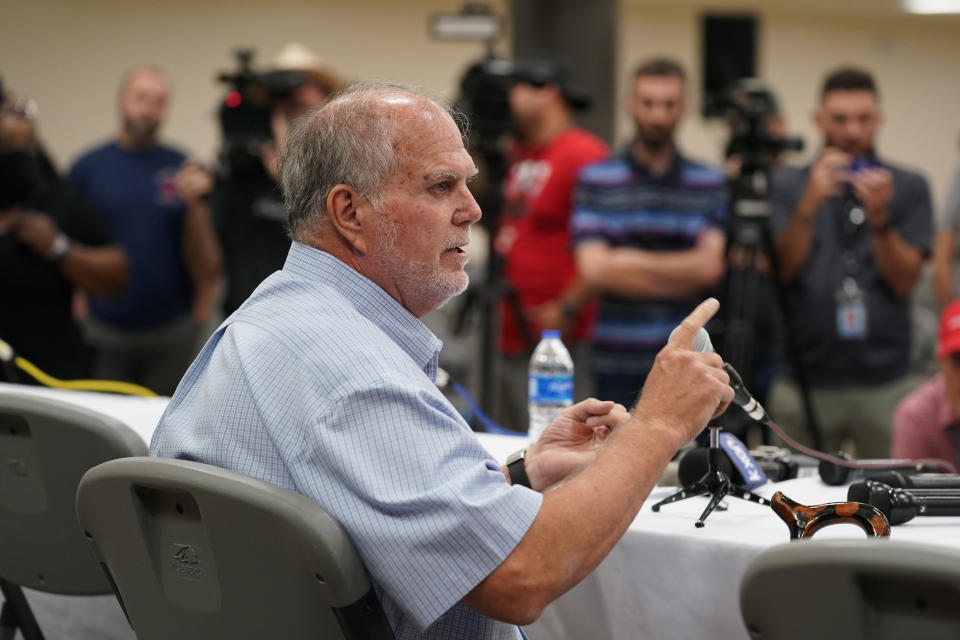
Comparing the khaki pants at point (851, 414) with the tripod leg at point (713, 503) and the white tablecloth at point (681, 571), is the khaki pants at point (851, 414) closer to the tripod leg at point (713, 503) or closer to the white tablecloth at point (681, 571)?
the white tablecloth at point (681, 571)

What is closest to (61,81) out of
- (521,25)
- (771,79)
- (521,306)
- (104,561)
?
(521,25)

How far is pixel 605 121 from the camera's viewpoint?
5.61 m

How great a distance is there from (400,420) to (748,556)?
0.51 meters

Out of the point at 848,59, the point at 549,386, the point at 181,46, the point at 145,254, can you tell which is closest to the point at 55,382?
the point at 549,386

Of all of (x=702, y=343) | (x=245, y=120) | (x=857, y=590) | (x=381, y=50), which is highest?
(x=381, y=50)

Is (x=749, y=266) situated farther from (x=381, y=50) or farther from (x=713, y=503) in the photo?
(x=381, y=50)

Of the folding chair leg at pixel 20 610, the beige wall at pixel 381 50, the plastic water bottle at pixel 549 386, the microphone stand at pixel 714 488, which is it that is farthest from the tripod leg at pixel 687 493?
the beige wall at pixel 381 50

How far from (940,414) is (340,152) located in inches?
60.7

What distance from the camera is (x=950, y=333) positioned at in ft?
7.59

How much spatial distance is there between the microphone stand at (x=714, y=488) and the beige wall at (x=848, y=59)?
7713 mm

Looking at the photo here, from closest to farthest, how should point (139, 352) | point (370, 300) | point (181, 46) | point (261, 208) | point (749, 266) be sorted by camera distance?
point (370, 300) < point (749, 266) < point (261, 208) < point (139, 352) < point (181, 46)

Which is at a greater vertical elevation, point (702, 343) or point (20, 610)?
point (702, 343)

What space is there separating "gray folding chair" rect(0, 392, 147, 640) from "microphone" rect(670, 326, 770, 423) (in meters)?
0.78

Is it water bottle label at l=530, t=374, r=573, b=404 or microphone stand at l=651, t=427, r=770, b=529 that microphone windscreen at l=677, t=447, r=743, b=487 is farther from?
water bottle label at l=530, t=374, r=573, b=404
